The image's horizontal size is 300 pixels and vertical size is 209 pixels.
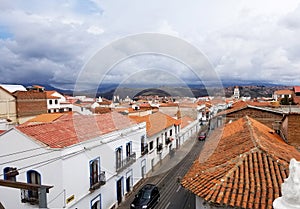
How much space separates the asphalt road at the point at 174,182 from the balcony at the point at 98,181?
→ 2650 millimetres

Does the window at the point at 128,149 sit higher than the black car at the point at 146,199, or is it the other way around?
the window at the point at 128,149

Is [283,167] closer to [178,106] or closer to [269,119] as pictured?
[269,119]

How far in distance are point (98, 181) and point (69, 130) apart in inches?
102

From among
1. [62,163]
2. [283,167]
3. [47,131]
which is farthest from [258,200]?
[47,131]

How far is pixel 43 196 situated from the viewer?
422cm

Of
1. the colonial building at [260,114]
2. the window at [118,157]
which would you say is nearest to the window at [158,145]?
the colonial building at [260,114]

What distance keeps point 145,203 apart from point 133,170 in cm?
339

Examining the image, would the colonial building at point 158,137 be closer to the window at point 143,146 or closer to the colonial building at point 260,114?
the window at point 143,146

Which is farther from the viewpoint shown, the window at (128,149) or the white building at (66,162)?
the window at (128,149)

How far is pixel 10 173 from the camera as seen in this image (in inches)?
334

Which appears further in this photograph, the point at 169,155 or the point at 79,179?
the point at 169,155

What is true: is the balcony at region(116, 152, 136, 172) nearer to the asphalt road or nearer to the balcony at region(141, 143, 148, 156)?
the balcony at region(141, 143, 148, 156)

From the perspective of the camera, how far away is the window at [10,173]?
853cm

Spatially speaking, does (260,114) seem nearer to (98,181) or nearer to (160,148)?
(160,148)
